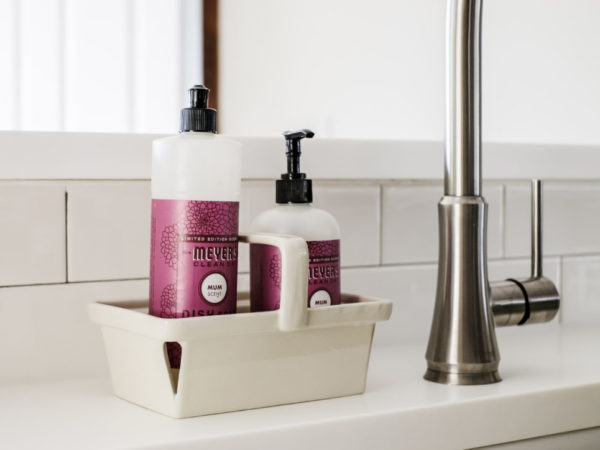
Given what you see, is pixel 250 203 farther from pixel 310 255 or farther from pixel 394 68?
pixel 394 68

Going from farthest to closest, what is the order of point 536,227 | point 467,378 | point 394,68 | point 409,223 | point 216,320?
point 394,68, point 409,223, point 536,227, point 467,378, point 216,320

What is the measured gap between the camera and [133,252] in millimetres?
678

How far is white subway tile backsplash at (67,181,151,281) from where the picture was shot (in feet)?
2.14

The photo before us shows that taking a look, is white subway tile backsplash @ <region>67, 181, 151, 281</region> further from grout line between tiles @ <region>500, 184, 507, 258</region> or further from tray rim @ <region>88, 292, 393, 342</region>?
grout line between tiles @ <region>500, 184, 507, 258</region>

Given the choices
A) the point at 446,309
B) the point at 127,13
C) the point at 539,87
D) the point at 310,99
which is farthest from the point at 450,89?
the point at 127,13

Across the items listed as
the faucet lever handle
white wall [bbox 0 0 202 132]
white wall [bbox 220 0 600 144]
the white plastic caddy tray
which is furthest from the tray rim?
white wall [bbox 0 0 202 132]

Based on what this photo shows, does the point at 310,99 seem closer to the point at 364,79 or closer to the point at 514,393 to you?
the point at 364,79

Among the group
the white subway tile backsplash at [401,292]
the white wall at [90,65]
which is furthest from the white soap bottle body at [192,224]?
the white wall at [90,65]

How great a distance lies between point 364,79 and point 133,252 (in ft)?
4.53

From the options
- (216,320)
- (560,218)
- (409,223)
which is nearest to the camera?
(216,320)

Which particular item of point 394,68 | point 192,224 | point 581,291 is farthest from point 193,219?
point 394,68

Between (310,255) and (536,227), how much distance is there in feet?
0.87

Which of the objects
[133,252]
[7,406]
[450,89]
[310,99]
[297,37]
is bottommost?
[7,406]

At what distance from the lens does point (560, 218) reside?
0.93 meters
